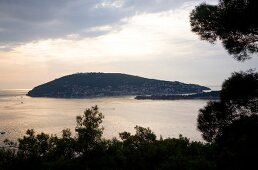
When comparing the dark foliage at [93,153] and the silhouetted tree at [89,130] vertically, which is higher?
the silhouetted tree at [89,130]

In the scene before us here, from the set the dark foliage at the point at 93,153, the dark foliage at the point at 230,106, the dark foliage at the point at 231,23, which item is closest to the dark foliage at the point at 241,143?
the dark foliage at the point at 230,106

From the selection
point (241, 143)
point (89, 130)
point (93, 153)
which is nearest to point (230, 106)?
point (241, 143)

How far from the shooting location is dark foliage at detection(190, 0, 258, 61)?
1389cm

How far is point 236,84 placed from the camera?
14.9m

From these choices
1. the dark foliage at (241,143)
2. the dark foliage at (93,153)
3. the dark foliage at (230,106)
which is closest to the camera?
the dark foliage at (241,143)

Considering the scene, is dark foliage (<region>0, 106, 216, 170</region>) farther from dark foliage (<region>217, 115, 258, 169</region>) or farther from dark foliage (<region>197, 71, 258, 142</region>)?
dark foliage (<region>217, 115, 258, 169</region>)

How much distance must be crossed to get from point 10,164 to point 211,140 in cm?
2303

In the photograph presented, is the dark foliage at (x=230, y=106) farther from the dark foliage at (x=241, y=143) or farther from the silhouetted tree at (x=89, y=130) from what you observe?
the silhouetted tree at (x=89, y=130)

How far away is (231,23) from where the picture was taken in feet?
47.5

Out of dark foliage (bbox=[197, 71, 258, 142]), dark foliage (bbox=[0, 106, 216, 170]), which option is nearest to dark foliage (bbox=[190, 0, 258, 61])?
dark foliage (bbox=[197, 71, 258, 142])

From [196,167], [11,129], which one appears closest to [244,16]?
[196,167]

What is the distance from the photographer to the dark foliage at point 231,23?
13.9 m

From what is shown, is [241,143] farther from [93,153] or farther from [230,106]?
[93,153]

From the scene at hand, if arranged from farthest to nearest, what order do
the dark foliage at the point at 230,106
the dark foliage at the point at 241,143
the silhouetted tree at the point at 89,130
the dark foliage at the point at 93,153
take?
the dark foliage at the point at 93,153 → the silhouetted tree at the point at 89,130 → the dark foliage at the point at 230,106 → the dark foliage at the point at 241,143
